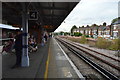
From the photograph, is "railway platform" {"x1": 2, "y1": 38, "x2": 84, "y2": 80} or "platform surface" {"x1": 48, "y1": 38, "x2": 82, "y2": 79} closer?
"railway platform" {"x1": 2, "y1": 38, "x2": 84, "y2": 80}

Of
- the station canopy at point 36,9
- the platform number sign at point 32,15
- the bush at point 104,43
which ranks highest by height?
the station canopy at point 36,9

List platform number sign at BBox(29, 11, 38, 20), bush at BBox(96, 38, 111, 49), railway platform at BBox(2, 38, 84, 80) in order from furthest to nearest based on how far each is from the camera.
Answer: bush at BBox(96, 38, 111, 49) → platform number sign at BBox(29, 11, 38, 20) → railway platform at BBox(2, 38, 84, 80)

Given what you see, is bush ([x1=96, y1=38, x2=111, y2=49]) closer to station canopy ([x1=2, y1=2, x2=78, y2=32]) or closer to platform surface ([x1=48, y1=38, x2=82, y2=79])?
station canopy ([x1=2, y1=2, x2=78, y2=32])

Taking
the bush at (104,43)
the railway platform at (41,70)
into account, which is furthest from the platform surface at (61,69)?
the bush at (104,43)

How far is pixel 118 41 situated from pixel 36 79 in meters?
12.6

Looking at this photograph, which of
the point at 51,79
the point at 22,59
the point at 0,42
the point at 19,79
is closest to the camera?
the point at 19,79

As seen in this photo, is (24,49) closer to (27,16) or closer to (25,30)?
(25,30)

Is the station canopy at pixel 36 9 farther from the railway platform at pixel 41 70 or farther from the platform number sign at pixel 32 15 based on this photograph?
the railway platform at pixel 41 70

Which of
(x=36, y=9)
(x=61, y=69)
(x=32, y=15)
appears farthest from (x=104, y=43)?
(x=32, y=15)

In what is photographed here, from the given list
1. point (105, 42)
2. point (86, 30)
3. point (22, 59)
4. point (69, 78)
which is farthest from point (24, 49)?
point (86, 30)

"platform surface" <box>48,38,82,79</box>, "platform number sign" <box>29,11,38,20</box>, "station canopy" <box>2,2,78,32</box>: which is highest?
"station canopy" <box>2,2,78,32</box>

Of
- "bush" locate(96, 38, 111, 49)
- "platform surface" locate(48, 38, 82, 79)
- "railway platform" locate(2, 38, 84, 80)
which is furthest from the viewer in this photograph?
"bush" locate(96, 38, 111, 49)

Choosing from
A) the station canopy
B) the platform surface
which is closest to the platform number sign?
the station canopy

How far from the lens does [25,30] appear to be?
6648mm
